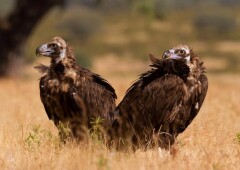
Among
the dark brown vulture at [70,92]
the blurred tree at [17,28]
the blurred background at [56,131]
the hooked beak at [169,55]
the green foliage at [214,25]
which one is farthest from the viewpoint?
the green foliage at [214,25]

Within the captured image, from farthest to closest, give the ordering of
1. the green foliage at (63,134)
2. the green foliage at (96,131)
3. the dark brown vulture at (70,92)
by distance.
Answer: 1. the dark brown vulture at (70,92)
2. the green foliage at (63,134)
3. the green foliage at (96,131)

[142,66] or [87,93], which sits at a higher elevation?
[142,66]

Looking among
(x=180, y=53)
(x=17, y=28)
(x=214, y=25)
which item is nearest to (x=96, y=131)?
(x=180, y=53)

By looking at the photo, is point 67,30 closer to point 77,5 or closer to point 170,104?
point 77,5

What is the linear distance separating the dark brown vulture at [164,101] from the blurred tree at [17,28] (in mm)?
16650

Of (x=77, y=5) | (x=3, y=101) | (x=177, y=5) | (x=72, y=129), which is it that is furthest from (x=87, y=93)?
(x=77, y=5)

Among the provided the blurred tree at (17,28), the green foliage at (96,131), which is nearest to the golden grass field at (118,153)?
the green foliage at (96,131)

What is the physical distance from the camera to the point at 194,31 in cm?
10362

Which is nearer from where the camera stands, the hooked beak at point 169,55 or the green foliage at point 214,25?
the hooked beak at point 169,55

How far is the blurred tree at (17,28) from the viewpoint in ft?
84.6

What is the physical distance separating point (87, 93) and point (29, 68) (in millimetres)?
57682

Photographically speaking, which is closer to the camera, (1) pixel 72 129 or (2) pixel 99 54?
(1) pixel 72 129

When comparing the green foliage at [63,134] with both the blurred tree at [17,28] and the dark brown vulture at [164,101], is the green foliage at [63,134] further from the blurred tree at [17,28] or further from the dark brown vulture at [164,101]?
the blurred tree at [17,28]

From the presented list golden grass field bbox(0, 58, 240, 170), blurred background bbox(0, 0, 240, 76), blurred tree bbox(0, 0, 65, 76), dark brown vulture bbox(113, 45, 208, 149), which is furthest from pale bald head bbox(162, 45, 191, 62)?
blurred background bbox(0, 0, 240, 76)
